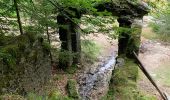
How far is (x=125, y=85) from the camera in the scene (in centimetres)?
1364

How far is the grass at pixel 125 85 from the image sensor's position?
41.5 ft

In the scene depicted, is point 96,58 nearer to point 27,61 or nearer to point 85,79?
point 85,79

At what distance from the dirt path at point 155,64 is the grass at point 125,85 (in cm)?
157

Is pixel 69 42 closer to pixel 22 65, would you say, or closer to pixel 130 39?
pixel 130 39

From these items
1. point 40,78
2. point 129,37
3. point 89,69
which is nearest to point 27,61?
point 40,78

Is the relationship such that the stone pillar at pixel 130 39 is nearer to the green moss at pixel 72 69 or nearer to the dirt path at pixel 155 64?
the dirt path at pixel 155 64

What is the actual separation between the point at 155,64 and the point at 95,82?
576cm

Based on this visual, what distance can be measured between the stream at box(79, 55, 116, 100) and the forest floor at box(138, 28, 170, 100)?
2044mm

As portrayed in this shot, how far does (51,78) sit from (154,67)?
782cm

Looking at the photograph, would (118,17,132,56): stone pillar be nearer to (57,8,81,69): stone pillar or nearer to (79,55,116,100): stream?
(79,55,116,100): stream

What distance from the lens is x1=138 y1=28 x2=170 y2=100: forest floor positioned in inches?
655

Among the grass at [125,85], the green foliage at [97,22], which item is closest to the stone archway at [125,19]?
the grass at [125,85]

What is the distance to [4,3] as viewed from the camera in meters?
10.4

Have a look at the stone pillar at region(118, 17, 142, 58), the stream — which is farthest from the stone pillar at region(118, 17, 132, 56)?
the stream
